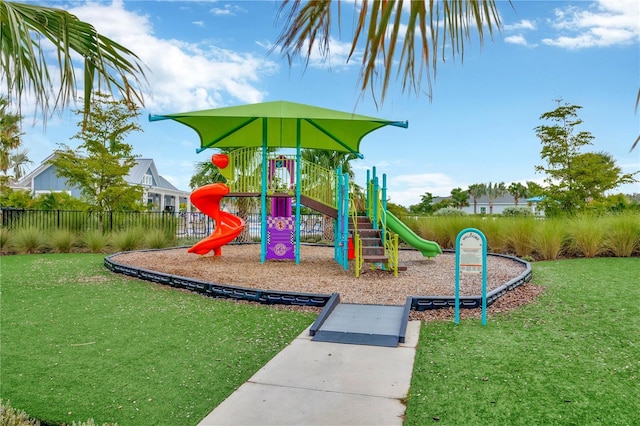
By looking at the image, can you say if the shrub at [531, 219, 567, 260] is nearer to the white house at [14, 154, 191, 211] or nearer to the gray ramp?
the gray ramp

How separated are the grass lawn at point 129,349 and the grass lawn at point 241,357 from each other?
14 mm

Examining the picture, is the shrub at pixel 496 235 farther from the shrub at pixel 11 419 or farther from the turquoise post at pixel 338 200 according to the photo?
the shrub at pixel 11 419

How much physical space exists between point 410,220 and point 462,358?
14.0 meters

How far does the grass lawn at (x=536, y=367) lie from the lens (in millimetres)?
3172

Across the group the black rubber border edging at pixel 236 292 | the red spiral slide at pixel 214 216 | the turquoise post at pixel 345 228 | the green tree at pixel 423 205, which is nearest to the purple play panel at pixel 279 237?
the red spiral slide at pixel 214 216

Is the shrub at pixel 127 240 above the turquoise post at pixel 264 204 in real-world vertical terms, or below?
below

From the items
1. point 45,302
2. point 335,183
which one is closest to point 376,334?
point 45,302

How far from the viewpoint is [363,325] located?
535cm

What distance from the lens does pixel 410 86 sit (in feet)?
4.68

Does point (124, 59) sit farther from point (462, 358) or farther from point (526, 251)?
point (526, 251)

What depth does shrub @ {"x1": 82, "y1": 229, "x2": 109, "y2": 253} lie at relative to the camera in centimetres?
1488

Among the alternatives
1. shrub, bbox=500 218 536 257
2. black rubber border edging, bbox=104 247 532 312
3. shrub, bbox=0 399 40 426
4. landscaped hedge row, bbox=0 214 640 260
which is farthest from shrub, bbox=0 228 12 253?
shrub, bbox=500 218 536 257

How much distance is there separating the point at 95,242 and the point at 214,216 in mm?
5698

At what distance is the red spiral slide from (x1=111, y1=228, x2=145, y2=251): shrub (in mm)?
→ 4372
